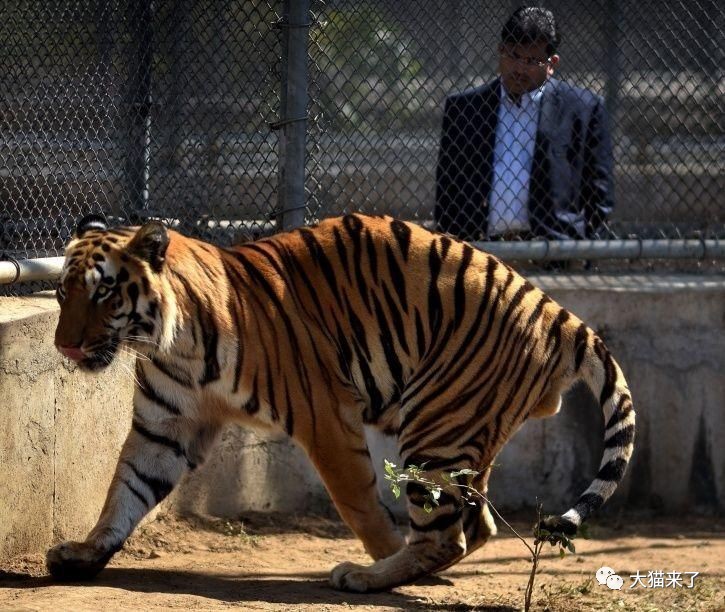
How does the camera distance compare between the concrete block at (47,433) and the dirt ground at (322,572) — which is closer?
the dirt ground at (322,572)

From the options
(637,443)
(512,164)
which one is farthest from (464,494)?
(512,164)

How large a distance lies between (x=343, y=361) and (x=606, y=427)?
964mm

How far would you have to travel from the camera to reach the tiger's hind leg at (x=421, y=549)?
429cm

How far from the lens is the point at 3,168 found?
15.9 feet

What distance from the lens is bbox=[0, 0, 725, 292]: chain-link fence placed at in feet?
16.2

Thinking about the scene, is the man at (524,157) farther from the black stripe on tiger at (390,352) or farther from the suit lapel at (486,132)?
the black stripe on tiger at (390,352)

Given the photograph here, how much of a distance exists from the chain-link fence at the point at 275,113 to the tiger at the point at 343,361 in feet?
2.42

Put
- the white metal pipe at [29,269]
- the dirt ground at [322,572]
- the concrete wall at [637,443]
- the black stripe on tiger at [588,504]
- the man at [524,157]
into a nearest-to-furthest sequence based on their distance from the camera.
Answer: the black stripe on tiger at [588,504], the dirt ground at [322,572], the white metal pipe at [29,269], the concrete wall at [637,443], the man at [524,157]

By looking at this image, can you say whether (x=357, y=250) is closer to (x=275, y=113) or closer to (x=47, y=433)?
(x=275, y=113)

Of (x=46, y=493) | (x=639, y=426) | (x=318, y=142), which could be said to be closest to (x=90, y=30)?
(x=318, y=142)

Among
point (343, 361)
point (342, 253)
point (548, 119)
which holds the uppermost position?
point (548, 119)

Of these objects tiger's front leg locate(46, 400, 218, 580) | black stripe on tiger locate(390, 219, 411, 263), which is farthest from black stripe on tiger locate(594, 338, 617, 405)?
tiger's front leg locate(46, 400, 218, 580)

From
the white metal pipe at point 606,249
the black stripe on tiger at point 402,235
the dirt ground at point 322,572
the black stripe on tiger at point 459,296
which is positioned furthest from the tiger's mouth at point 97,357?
the white metal pipe at point 606,249

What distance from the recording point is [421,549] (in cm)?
431
